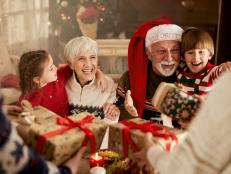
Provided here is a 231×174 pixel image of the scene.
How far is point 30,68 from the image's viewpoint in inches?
60.9

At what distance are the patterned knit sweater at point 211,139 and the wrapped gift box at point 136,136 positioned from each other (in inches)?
9.8

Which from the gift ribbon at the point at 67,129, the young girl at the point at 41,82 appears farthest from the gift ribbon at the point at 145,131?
the young girl at the point at 41,82

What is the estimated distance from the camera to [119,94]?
1.75 metres

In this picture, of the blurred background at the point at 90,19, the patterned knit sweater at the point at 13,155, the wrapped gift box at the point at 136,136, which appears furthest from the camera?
the blurred background at the point at 90,19

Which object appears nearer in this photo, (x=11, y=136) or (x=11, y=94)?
(x=11, y=136)

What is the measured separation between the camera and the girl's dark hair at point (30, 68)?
1.55 metres

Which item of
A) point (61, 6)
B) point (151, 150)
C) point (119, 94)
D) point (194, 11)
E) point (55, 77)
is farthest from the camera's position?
point (194, 11)

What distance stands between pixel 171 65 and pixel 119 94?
29 cm

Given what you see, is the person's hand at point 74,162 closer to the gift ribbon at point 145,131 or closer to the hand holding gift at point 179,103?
the gift ribbon at point 145,131

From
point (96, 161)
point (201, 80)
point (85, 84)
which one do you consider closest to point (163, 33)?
point (201, 80)

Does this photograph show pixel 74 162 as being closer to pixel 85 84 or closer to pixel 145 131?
pixel 145 131

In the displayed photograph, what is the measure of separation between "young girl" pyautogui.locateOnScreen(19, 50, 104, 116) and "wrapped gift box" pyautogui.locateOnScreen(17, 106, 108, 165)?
343 mm

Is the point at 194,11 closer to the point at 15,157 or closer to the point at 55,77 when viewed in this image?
the point at 55,77

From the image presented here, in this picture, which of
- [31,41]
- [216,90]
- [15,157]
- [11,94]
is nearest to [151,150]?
[216,90]
